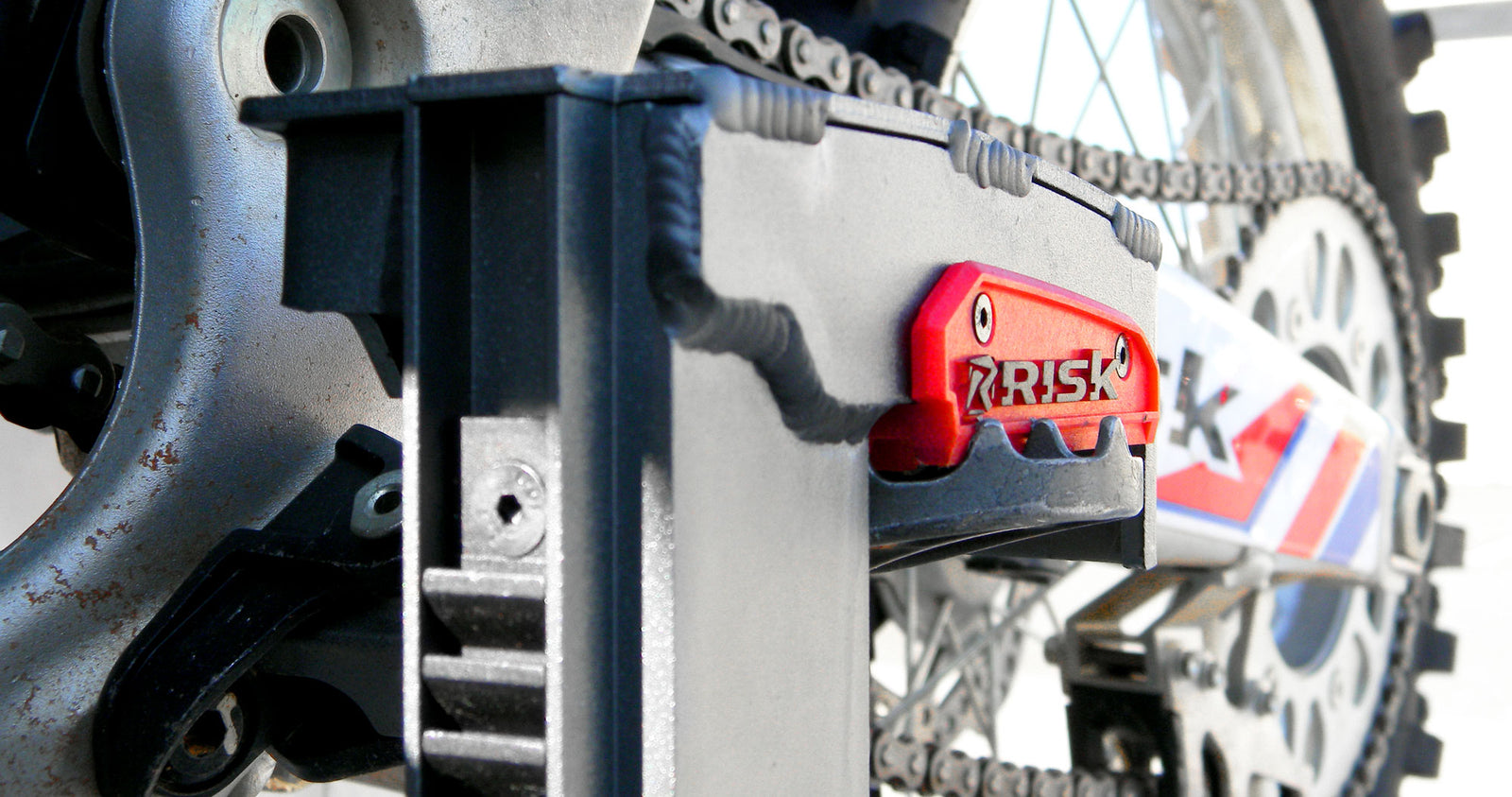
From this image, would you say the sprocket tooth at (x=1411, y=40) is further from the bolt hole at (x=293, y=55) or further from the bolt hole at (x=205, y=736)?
the bolt hole at (x=205, y=736)

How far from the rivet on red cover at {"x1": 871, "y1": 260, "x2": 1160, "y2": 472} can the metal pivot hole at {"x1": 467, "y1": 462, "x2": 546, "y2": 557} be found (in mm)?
148

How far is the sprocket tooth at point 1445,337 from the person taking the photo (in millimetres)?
2176

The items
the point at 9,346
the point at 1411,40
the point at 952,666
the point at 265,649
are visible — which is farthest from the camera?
the point at 1411,40

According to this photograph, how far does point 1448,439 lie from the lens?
2.21 meters

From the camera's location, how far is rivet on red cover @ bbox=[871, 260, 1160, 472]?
1.46 ft

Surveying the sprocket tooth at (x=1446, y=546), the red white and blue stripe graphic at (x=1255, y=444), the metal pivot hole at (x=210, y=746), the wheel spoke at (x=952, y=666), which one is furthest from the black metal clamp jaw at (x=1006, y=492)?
the sprocket tooth at (x=1446, y=546)

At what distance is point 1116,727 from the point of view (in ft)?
4.52

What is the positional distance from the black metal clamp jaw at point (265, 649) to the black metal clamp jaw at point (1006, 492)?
188 millimetres

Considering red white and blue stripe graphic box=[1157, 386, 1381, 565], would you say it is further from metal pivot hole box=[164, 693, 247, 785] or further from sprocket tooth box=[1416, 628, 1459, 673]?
metal pivot hole box=[164, 693, 247, 785]

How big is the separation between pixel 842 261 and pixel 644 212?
0.08 meters

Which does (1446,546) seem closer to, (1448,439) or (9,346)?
(1448,439)

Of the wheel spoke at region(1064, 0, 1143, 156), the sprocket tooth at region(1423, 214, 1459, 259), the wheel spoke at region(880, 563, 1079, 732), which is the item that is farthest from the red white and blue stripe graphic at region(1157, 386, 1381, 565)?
the sprocket tooth at region(1423, 214, 1459, 259)

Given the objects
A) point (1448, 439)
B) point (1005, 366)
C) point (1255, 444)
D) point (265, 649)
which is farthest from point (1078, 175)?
point (1448, 439)

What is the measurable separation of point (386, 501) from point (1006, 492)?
9.2 inches
